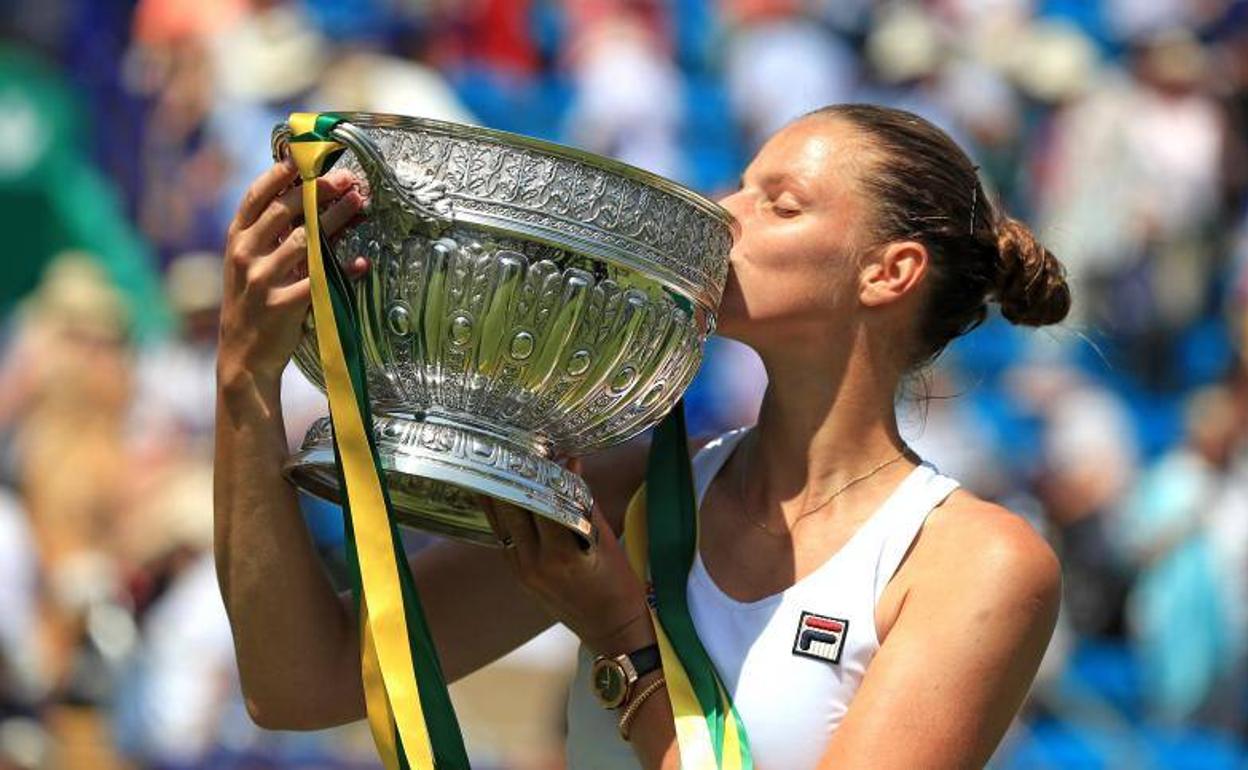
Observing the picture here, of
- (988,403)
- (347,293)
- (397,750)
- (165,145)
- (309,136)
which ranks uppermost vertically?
(165,145)

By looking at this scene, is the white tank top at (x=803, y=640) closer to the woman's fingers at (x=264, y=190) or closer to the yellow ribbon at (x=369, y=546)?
the yellow ribbon at (x=369, y=546)

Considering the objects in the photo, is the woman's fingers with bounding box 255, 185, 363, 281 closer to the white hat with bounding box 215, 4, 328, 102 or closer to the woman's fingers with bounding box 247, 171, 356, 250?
the woman's fingers with bounding box 247, 171, 356, 250

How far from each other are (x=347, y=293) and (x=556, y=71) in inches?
263

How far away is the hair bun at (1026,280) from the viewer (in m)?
2.24

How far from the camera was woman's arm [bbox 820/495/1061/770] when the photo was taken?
1.96m

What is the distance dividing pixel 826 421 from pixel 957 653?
334mm

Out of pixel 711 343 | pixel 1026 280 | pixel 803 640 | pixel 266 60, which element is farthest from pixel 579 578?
pixel 266 60

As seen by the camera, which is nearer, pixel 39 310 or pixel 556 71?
pixel 39 310

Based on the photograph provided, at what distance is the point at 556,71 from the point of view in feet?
27.9

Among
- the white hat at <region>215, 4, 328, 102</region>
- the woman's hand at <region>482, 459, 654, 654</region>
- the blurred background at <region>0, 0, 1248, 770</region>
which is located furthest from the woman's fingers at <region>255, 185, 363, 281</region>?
the white hat at <region>215, 4, 328, 102</region>

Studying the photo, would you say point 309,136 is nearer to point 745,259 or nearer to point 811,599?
point 745,259

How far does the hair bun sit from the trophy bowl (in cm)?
36

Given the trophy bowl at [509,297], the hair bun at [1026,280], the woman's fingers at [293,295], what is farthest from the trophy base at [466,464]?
the hair bun at [1026,280]

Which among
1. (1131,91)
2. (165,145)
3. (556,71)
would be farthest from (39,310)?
(1131,91)
